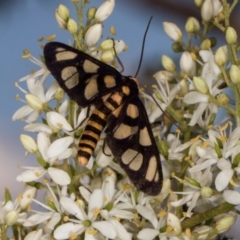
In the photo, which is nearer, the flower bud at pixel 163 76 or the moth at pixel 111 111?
the moth at pixel 111 111

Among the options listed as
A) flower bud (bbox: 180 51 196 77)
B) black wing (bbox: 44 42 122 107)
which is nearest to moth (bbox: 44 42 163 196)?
black wing (bbox: 44 42 122 107)

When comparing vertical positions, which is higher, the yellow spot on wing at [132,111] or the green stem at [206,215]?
the yellow spot on wing at [132,111]

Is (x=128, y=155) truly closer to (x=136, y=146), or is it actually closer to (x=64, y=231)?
(x=136, y=146)

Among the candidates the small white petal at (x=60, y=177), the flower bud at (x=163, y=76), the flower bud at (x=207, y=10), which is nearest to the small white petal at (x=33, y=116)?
the small white petal at (x=60, y=177)

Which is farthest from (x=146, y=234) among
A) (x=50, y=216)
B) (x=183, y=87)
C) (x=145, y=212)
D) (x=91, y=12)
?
(x=91, y=12)

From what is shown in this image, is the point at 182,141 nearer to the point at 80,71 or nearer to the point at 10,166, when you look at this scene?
the point at 80,71

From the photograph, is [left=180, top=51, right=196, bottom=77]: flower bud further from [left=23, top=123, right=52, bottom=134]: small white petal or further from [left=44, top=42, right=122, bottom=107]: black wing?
[left=23, top=123, right=52, bottom=134]: small white petal

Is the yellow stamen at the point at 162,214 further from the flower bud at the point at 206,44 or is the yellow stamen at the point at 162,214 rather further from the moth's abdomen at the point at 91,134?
the flower bud at the point at 206,44
